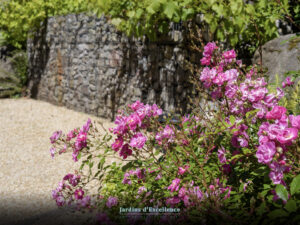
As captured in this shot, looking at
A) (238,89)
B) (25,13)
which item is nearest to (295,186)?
(238,89)

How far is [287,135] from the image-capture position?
3.68ft

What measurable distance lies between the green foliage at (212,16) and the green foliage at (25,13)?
3.02 m

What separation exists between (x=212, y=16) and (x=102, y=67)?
255 cm

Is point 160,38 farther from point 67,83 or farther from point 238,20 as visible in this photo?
point 67,83

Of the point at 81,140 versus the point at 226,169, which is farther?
the point at 81,140

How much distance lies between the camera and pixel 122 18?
527 centimetres

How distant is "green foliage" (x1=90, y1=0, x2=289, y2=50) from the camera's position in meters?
4.25

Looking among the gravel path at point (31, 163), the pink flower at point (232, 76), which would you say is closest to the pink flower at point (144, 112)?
the pink flower at point (232, 76)

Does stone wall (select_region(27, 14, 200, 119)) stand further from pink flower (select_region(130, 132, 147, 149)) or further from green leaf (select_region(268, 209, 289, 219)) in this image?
green leaf (select_region(268, 209, 289, 219))

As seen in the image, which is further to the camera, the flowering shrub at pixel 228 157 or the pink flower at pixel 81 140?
the pink flower at pixel 81 140

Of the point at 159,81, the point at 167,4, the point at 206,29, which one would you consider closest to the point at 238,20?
the point at 206,29

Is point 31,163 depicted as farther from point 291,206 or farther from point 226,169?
point 291,206

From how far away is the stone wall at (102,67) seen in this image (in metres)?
4.98

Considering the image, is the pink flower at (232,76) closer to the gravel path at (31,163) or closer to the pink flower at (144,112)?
the pink flower at (144,112)
